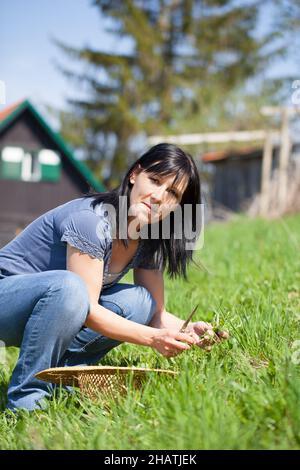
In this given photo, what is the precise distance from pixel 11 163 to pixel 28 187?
929 millimetres

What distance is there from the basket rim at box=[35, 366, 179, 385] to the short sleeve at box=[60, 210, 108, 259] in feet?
1.31

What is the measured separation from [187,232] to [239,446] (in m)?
1.11

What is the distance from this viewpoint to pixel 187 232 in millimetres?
2637

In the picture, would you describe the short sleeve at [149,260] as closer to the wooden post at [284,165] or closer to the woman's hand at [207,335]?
the woman's hand at [207,335]

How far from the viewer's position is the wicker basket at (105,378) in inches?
86.0

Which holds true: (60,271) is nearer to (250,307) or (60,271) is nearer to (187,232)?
(187,232)

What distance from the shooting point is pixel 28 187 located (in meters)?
18.1

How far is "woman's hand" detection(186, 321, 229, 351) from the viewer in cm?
235

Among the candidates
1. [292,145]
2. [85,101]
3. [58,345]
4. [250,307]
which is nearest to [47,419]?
[58,345]

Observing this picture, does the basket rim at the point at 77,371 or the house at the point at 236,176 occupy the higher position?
the house at the point at 236,176

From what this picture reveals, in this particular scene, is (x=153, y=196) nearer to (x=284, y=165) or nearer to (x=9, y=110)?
(x=284, y=165)

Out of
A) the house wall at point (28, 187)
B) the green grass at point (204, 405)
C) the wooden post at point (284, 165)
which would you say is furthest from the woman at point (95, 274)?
the house wall at point (28, 187)

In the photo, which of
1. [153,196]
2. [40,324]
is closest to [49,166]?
[153,196]

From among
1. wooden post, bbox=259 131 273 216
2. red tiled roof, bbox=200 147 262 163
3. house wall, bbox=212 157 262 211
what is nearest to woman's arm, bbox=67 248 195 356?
wooden post, bbox=259 131 273 216
